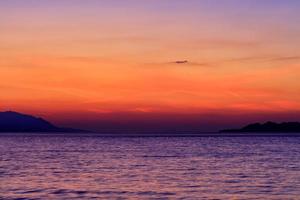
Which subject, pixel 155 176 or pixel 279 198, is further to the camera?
pixel 155 176

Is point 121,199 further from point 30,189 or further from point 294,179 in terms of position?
point 294,179

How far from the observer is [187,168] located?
198ft

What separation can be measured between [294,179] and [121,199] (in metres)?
17.3

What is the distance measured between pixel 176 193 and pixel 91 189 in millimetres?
6353

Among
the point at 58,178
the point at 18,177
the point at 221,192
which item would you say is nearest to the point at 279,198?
the point at 221,192

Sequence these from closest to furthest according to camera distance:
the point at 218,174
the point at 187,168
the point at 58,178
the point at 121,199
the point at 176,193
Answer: the point at 121,199 → the point at 176,193 → the point at 58,178 → the point at 218,174 → the point at 187,168

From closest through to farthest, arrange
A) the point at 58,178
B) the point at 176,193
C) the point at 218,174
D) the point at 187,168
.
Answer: the point at 176,193
the point at 58,178
the point at 218,174
the point at 187,168

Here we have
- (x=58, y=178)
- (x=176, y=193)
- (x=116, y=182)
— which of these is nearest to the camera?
(x=176, y=193)

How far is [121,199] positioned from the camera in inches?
1431

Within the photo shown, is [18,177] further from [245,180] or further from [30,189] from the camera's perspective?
[245,180]

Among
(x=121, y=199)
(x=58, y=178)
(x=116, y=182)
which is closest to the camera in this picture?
(x=121, y=199)

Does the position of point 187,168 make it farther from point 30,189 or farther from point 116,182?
point 30,189

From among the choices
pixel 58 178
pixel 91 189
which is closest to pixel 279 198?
pixel 91 189

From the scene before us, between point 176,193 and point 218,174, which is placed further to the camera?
point 218,174
